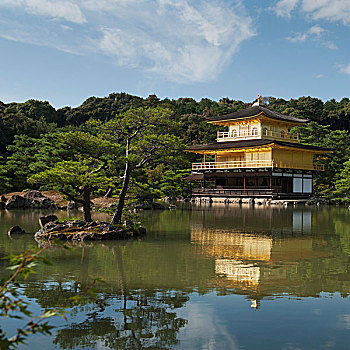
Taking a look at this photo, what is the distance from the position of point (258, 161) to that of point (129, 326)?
33.8 metres

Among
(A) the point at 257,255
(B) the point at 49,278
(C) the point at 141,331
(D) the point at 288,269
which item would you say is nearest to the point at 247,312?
(C) the point at 141,331

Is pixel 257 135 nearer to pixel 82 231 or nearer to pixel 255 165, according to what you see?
pixel 255 165

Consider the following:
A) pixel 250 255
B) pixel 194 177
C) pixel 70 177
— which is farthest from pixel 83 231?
pixel 194 177

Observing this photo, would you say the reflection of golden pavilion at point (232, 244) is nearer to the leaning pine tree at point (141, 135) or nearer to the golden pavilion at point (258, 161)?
the leaning pine tree at point (141, 135)

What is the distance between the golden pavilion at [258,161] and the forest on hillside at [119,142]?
2.60 meters

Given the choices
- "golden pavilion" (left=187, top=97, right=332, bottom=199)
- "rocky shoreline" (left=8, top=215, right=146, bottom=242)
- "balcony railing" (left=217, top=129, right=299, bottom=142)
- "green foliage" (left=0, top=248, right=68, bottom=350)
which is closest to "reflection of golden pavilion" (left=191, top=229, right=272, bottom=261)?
"rocky shoreline" (left=8, top=215, right=146, bottom=242)

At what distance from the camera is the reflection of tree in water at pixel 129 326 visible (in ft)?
15.1

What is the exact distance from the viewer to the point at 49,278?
24.5ft

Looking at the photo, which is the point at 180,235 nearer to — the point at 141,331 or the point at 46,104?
the point at 141,331

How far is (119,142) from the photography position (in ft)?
95.6

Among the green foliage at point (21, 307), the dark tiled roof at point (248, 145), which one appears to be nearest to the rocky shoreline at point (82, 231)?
the green foliage at point (21, 307)

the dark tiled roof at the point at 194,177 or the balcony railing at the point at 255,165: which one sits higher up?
the balcony railing at the point at 255,165

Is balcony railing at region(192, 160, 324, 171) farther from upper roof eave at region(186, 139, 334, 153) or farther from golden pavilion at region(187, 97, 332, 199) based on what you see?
upper roof eave at region(186, 139, 334, 153)

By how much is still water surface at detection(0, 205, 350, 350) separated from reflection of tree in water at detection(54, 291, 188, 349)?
0.04ft
